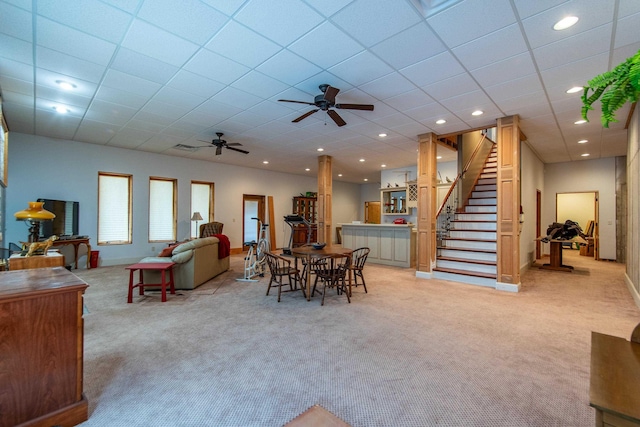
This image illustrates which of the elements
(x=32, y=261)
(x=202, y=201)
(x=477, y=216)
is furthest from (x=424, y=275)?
(x=202, y=201)

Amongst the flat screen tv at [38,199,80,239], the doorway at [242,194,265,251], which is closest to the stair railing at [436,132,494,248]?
the doorway at [242,194,265,251]

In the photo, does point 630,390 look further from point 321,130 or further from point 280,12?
point 321,130

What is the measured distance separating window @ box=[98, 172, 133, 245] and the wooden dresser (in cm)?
630

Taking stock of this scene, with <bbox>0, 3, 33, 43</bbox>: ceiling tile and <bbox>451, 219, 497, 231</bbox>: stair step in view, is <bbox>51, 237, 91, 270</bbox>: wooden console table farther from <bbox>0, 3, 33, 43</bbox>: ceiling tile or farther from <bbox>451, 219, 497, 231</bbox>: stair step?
<bbox>451, 219, 497, 231</bbox>: stair step

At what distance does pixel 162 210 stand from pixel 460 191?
8.32 m

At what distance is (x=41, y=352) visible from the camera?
1.63 metres

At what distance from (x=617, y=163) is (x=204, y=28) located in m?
10.8

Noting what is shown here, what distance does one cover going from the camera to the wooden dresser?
5.04ft

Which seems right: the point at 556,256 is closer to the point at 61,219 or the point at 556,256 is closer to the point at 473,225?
the point at 473,225

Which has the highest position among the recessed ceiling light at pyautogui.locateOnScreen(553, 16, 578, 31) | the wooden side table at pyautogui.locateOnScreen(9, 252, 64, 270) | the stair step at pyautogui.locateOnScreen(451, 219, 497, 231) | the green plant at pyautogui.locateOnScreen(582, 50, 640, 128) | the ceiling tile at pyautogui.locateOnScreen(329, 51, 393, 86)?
the ceiling tile at pyautogui.locateOnScreen(329, 51, 393, 86)

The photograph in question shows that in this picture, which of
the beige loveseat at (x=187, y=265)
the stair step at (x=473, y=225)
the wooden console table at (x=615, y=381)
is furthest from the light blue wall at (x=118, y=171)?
the wooden console table at (x=615, y=381)

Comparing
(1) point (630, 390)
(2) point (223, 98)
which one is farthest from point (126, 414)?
(2) point (223, 98)

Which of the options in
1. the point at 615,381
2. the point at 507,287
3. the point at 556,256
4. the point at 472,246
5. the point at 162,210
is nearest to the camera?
the point at 615,381

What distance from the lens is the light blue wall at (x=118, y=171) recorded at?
237 inches
